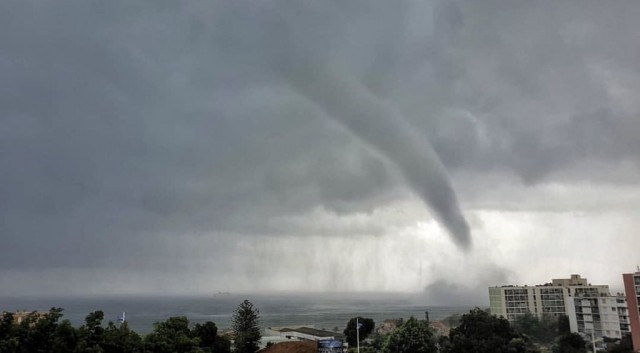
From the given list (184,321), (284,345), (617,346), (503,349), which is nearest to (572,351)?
(617,346)

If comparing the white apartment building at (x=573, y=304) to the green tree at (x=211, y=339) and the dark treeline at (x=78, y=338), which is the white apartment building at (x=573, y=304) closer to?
the green tree at (x=211, y=339)

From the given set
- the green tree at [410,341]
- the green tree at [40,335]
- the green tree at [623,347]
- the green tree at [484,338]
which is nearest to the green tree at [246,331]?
the green tree at [410,341]

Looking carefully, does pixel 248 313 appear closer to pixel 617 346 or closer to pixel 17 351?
pixel 17 351

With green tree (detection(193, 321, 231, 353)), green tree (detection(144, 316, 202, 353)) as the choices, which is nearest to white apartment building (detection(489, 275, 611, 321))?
green tree (detection(193, 321, 231, 353))

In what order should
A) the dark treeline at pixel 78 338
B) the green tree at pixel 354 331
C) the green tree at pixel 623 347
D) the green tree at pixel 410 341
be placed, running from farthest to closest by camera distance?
the green tree at pixel 354 331 < the green tree at pixel 623 347 < the green tree at pixel 410 341 < the dark treeline at pixel 78 338

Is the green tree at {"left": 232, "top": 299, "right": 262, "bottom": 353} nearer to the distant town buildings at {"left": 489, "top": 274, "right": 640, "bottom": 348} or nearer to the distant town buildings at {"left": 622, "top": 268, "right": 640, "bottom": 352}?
the distant town buildings at {"left": 622, "top": 268, "right": 640, "bottom": 352}

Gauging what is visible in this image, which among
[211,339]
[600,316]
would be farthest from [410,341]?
[600,316]

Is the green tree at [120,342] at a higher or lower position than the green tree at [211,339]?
higher
